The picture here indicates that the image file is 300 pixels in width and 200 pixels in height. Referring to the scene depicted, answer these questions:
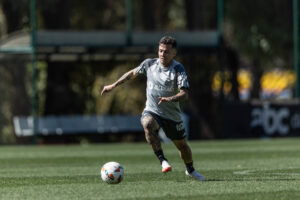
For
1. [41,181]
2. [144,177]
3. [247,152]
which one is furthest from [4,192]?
[247,152]

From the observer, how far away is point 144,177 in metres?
11.9

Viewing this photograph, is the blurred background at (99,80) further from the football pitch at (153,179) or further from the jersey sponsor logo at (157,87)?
the jersey sponsor logo at (157,87)

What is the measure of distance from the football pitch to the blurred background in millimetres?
9229

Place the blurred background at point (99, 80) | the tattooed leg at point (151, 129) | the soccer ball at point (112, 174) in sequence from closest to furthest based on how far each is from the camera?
1. the soccer ball at point (112, 174)
2. the tattooed leg at point (151, 129)
3. the blurred background at point (99, 80)

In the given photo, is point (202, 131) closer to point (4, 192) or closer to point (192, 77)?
point (192, 77)

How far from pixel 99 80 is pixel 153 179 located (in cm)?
1930

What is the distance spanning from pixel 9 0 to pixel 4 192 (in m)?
19.9

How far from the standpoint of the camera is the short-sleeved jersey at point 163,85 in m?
11.2

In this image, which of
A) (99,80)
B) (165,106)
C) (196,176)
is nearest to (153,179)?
(196,176)

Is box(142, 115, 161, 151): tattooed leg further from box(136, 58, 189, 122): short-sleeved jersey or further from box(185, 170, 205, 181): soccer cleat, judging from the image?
box(185, 170, 205, 181): soccer cleat

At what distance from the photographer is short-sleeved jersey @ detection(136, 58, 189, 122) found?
441 inches

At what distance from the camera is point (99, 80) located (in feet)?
100

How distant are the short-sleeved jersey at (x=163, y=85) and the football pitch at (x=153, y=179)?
93 centimetres

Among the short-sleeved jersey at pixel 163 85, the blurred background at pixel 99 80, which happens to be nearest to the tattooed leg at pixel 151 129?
the short-sleeved jersey at pixel 163 85
